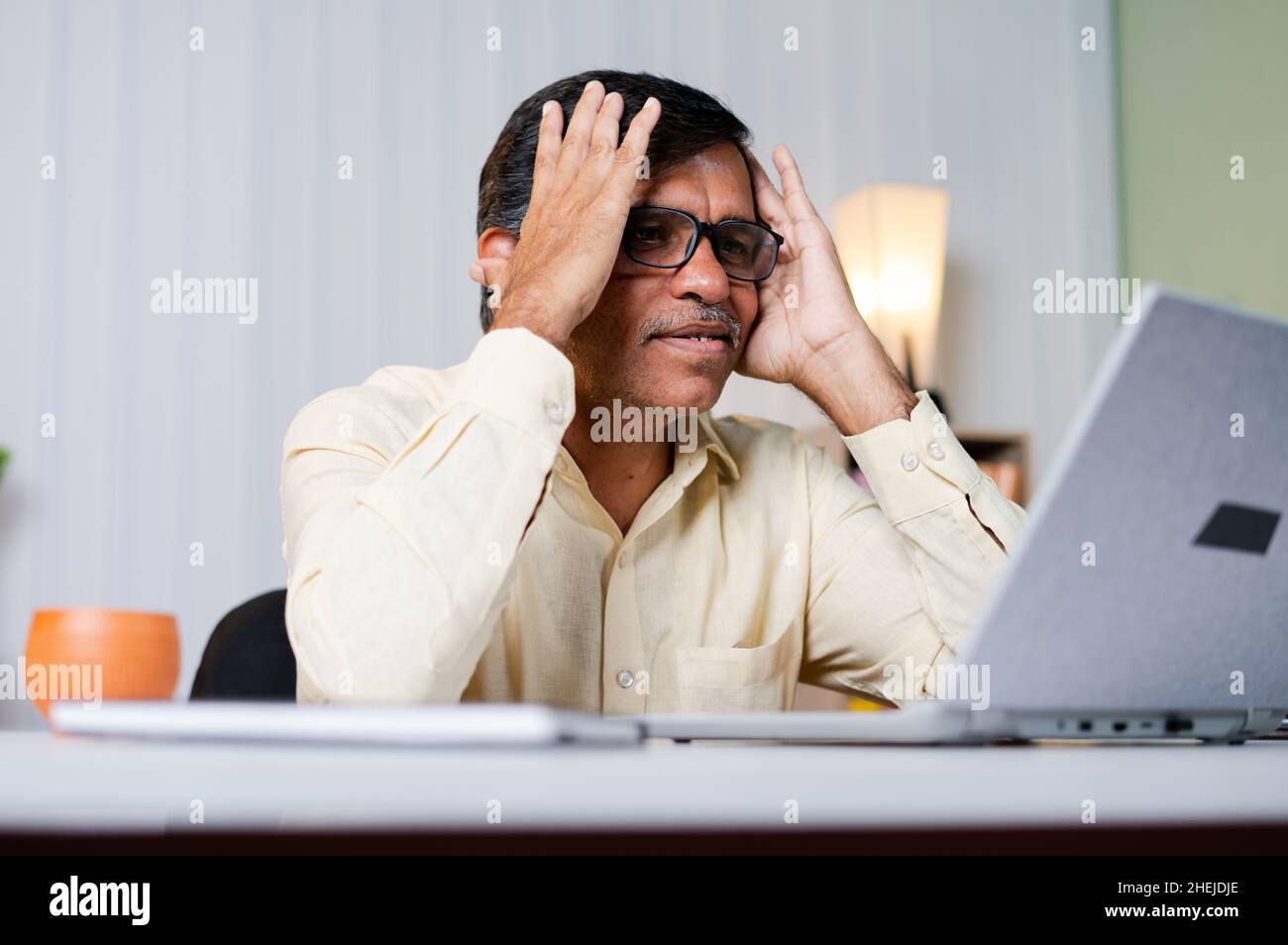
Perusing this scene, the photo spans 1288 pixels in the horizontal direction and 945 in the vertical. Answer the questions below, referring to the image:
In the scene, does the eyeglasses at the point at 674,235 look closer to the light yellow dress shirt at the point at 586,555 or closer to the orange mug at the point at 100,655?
the light yellow dress shirt at the point at 586,555

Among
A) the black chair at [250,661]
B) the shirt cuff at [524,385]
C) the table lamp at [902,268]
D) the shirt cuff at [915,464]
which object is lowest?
the black chair at [250,661]

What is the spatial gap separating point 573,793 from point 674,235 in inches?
40.7

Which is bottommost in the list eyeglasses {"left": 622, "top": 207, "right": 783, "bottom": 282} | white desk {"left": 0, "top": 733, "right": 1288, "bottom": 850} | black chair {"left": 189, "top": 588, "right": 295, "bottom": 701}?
black chair {"left": 189, "top": 588, "right": 295, "bottom": 701}

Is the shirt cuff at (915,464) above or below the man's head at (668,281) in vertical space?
below

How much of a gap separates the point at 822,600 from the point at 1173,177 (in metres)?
2.07

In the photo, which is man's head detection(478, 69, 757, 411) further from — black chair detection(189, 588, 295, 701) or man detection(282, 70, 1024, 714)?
black chair detection(189, 588, 295, 701)

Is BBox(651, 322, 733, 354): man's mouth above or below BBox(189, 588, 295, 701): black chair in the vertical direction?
above

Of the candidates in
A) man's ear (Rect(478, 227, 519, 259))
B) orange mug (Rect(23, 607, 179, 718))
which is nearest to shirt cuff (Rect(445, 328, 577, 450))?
man's ear (Rect(478, 227, 519, 259))

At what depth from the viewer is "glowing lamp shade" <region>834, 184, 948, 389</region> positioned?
9.04ft

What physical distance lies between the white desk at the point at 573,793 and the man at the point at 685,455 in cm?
56

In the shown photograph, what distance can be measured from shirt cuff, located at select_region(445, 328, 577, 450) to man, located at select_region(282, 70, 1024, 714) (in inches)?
3.2

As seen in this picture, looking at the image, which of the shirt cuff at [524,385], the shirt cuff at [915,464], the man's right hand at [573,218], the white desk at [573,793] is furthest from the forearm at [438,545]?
the shirt cuff at [915,464]

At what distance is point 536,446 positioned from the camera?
2.84ft

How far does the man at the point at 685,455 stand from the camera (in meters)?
1.15
